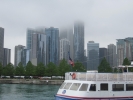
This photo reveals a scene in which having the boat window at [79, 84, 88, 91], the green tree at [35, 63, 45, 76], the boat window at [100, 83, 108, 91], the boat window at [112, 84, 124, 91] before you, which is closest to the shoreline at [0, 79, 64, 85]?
the green tree at [35, 63, 45, 76]

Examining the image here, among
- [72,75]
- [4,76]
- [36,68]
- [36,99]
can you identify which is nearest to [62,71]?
[36,68]

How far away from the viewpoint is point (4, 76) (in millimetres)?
127500

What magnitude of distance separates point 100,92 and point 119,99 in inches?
92.4

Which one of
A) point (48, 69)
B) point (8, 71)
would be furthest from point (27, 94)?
point (8, 71)

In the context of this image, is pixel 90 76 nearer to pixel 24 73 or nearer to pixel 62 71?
pixel 62 71

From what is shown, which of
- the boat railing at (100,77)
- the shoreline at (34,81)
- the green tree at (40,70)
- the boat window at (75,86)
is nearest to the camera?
the boat window at (75,86)

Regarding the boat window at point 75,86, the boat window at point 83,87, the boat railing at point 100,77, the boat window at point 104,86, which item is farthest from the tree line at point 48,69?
the boat window at point 83,87

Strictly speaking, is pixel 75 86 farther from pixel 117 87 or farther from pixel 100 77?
pixel 117 87

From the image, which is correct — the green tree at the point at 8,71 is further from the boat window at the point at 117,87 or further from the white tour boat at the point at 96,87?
the boat window at the point at 117,87

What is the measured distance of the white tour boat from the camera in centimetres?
2794

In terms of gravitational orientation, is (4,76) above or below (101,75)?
below

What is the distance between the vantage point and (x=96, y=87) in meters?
28.3

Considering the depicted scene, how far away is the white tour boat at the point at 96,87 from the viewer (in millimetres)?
27938

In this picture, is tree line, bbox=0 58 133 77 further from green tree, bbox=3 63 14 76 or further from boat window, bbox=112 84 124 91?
boat window, bbox=112 84 124 91
